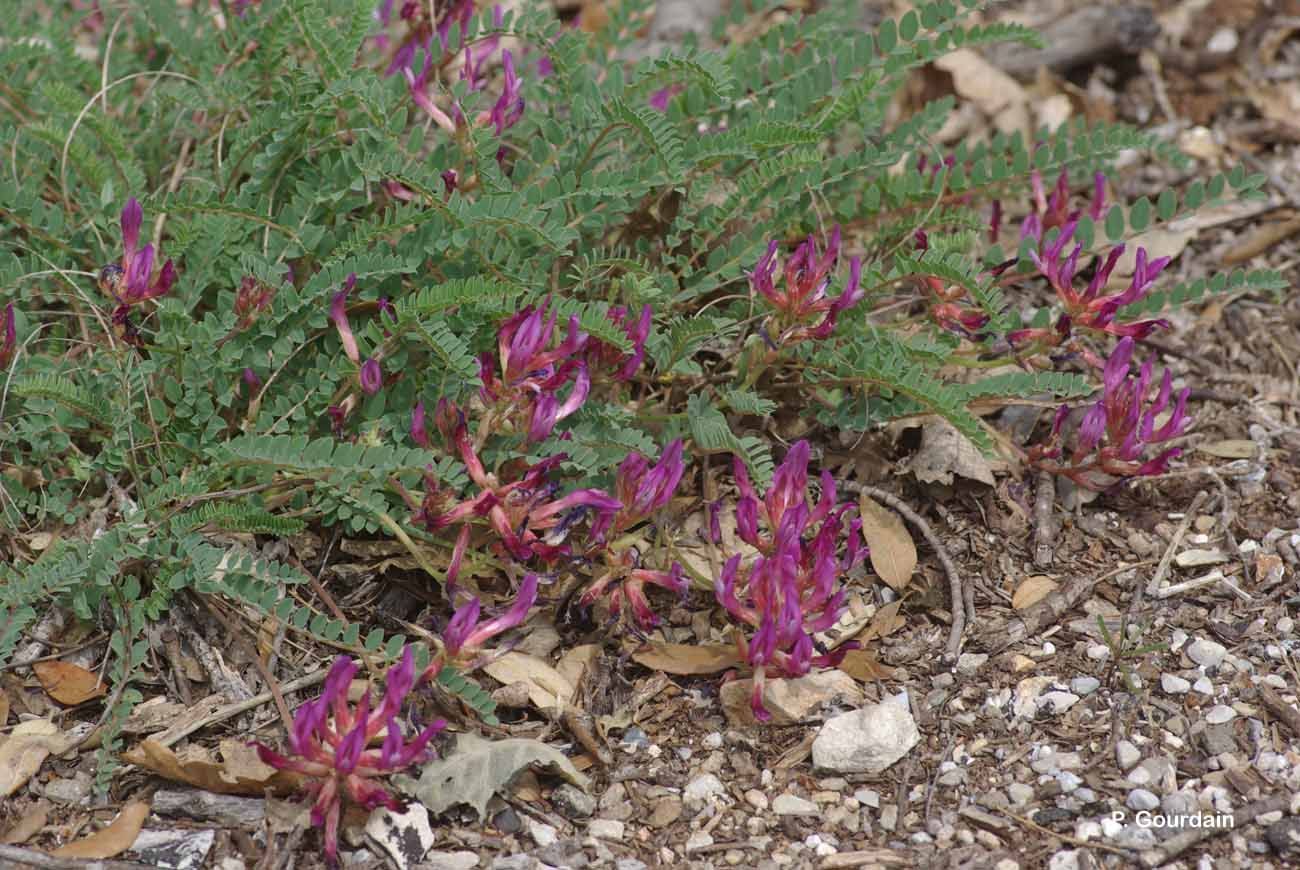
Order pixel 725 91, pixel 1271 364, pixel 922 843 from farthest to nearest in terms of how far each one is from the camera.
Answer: pixel 1271 364
pixel 725 91
pixel 922 843

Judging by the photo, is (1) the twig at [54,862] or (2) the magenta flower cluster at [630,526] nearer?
(1) the twig at [54,862]

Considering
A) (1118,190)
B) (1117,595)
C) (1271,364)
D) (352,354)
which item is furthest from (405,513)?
(1118,190)

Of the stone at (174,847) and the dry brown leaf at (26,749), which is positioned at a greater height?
the dry brown leaf at (26,749)

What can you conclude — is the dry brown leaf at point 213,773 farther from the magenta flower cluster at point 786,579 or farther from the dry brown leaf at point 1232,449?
the dry brown leaf at point 1232,449

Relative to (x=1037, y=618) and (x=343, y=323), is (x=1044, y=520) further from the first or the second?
(x=343, y=323)

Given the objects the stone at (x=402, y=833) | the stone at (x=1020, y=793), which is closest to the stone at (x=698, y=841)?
the stone at (x=402, y=833)

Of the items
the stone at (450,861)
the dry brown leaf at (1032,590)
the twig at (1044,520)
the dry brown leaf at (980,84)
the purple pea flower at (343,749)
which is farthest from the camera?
the dry brown leaf at (980,84)

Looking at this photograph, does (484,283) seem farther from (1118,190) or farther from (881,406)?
(1118,190)
